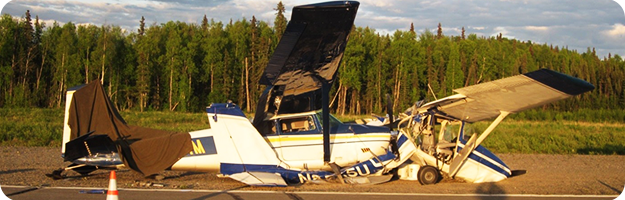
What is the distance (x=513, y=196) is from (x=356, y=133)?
3473 millimetres

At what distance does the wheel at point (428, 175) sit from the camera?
1255 cm

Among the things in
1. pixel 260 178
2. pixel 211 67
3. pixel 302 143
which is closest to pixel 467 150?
pixel 302 143

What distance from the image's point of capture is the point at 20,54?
5928 cm

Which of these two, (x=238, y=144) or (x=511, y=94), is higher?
(x=511, y=94)

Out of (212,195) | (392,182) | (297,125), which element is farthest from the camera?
(392,182)

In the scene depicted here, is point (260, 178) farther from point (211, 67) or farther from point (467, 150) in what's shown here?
point (211, 67)

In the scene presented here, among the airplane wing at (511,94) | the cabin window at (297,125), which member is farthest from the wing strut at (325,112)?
the airplane wing at (511,94)

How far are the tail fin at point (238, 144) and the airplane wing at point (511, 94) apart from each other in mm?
3745

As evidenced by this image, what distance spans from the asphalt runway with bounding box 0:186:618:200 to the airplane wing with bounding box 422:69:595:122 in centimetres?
199

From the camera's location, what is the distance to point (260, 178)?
38.7 feet

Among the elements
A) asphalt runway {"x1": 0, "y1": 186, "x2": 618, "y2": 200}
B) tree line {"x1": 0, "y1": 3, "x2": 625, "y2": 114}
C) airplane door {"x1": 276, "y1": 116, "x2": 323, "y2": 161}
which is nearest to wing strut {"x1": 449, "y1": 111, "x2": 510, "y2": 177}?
asphalt runway {"x1": 0, "y1": 186, "x2": 618, "y2": 200}

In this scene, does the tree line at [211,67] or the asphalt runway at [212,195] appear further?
the tree line at [211,67]

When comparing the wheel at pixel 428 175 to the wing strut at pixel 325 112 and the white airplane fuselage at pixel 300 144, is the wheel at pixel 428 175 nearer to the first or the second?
the white airplane fuselage at pixel 300 144

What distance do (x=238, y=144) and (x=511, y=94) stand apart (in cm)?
566
